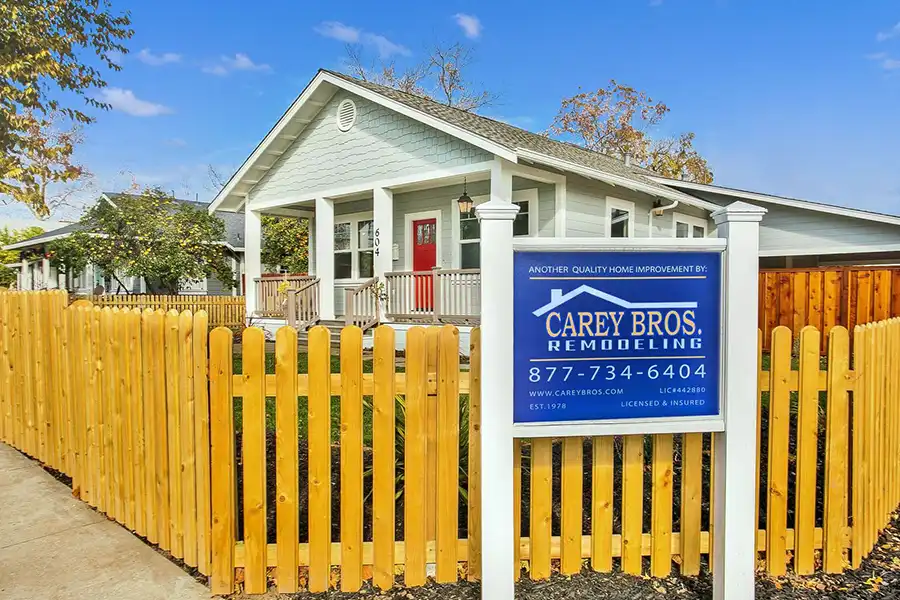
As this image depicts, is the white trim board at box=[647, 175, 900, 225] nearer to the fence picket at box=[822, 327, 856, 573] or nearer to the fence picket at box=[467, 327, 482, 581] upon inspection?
the fence picket at box=[822, 327, 856, 573]

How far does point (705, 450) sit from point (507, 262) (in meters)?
3.09

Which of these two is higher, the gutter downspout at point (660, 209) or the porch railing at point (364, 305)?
the gutter downspout at point (660, 209)

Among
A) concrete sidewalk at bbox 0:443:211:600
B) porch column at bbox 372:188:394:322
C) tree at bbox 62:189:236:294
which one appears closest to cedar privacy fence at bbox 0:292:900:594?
concrete sidewalk at bbox 0:443:211:600

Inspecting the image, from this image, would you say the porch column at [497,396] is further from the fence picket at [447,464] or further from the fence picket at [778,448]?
the fence picket at [778,448]

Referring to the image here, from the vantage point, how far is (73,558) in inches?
122

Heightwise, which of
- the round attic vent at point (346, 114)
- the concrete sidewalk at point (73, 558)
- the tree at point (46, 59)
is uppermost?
the tree at point (46, 59)

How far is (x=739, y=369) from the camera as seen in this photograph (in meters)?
2.69

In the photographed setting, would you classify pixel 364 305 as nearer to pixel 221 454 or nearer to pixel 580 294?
pixel 221 454

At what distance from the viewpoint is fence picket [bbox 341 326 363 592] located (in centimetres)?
275

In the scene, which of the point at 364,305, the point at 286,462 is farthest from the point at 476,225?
the point at 286,462

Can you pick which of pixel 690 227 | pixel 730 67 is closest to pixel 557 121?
pixel 730 67

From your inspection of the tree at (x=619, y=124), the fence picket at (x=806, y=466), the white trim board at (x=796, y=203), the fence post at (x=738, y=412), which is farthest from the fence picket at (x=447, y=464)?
the tree at (x=619, y=124)

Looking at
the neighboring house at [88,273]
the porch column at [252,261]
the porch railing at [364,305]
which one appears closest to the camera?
the porch railing at [364,305]

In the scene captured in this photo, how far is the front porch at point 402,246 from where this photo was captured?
11.0 m
